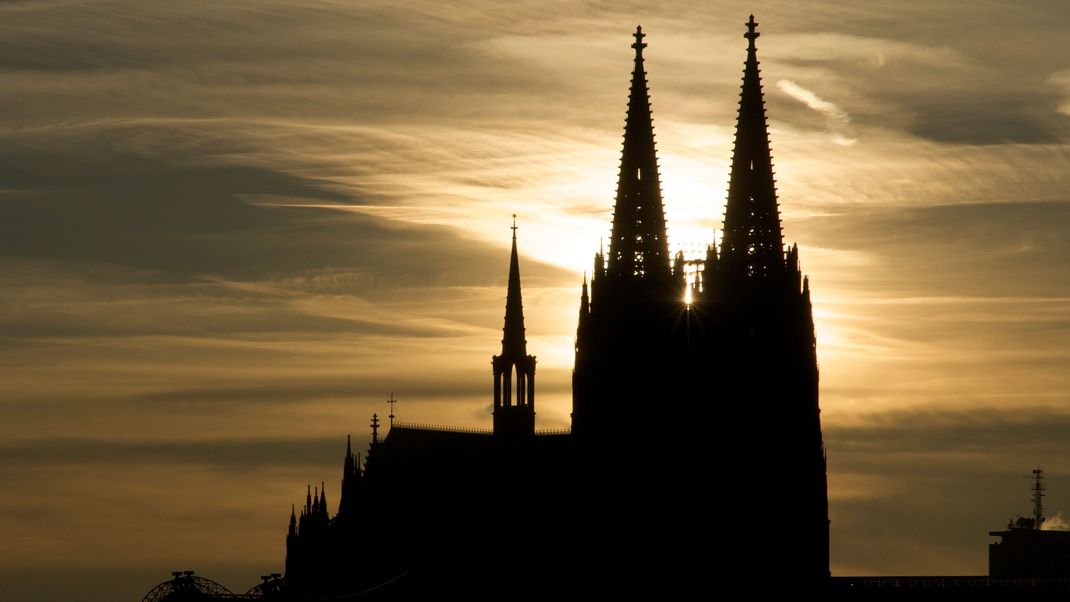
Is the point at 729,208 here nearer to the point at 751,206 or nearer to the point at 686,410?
the point at 751,206

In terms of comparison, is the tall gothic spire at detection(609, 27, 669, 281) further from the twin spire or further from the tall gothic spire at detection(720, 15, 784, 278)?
the tall gothic spire at detection(720, 15, 784, 278)

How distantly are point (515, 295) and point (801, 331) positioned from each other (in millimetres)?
27787

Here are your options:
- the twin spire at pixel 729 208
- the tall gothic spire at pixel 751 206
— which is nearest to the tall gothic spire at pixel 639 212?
the twin spire at pixel 729 208

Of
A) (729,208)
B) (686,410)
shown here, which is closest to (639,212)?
(729,208)

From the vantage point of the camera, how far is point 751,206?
124812 millimetres

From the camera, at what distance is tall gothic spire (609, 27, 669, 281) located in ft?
409

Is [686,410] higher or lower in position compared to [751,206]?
lower

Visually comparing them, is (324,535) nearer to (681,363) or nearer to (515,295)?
(515,295)

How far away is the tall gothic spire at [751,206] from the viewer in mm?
124438

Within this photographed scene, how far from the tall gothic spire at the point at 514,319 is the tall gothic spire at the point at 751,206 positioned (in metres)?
23.7

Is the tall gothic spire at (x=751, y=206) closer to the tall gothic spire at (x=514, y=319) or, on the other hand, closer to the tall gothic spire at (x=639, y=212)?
the tall gothic spire at (x=639, y=212)

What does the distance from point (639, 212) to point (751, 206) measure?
21.0ft

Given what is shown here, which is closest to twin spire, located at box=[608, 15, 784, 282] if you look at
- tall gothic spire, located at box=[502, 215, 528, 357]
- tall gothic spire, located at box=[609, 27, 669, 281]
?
tall gothic spire, located at box=[609, 27, 669, 281]

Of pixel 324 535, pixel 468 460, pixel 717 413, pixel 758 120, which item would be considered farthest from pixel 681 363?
pixel 324 535
